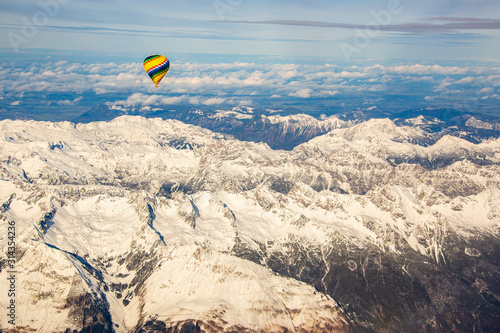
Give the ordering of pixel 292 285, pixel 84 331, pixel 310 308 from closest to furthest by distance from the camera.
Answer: pixel 84 331
pixel 310 308
pixel 292 285

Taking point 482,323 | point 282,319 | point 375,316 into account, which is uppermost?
point 282,319

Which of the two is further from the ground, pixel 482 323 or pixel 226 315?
pixel 226 315

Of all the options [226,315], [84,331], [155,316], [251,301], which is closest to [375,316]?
[251,301]

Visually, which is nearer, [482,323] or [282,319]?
[282,319]

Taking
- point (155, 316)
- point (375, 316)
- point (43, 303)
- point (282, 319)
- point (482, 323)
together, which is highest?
point (43, 303)

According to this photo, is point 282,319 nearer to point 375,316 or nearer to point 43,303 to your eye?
point 375,316

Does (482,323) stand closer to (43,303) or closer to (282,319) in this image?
(282,319)

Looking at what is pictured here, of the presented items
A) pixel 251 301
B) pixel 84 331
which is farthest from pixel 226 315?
pixel 84 331

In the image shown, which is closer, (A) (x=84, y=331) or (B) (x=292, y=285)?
(A) (x=84, y=331)

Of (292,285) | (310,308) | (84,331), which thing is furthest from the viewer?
(292,285)
